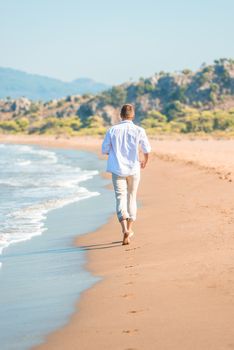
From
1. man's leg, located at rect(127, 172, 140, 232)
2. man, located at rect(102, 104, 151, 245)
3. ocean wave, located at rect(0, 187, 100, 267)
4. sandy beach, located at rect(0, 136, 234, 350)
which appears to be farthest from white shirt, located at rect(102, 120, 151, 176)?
ocean wave, located at rect(0, 187, 100, 267)

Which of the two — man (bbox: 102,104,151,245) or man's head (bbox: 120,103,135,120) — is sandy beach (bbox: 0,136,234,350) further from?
man's head (bbox: 120,103,135,120)

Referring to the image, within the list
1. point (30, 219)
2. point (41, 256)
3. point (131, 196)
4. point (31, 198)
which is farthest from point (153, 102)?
point (41, 256)

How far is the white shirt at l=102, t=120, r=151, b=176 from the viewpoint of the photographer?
28.1 feet

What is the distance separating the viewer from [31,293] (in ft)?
20.2

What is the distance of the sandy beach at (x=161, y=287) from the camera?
4.51 m

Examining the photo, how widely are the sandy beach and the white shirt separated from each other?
0.89 meters

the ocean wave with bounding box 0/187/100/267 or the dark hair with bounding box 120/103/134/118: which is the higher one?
the dark hair with bounding box 120/103/134/118

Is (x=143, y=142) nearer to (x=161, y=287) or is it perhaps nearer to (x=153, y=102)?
(x=161, y=287)

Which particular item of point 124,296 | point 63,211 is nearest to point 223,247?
point 124,296

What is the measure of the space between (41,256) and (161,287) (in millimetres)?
2577

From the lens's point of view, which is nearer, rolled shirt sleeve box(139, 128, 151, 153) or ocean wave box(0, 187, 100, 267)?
rolled shirt sleeve box(139, 128, 151, 153)

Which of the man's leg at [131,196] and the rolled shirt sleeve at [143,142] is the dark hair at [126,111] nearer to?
the rolled shirt sleeve at [143,142]

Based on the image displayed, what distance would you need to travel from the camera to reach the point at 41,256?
8156 mm

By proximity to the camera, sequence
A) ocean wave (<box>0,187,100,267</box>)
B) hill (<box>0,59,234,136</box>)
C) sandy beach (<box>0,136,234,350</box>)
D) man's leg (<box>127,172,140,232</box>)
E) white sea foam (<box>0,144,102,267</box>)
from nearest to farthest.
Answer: sandy beach (<box>0,136,234,350</box>)
man's leg (<box>127,172,140,232</box>)
ocean wave (<box>0,187,100,267</box>)
white sea foam (<box>0,144,102,267</box>)
hill (<box>0,59,234,136</box>)
